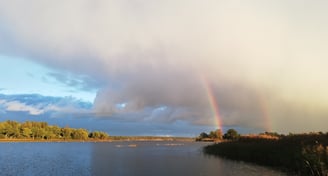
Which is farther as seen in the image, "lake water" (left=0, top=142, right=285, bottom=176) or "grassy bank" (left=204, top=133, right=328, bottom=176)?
"lake water" (left=0, top=142, right=285, bottom=176)

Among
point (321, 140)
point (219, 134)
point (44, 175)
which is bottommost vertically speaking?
point (44, 175)

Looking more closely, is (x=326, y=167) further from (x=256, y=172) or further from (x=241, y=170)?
(x=241, y=170)

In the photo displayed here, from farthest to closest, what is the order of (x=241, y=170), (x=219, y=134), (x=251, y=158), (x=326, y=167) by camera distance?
1. (x=219, y=134)
2. (x=251, y=158)
3. (x=241, y=170)
4. (x=326, y=167)

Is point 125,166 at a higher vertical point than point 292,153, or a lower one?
lower

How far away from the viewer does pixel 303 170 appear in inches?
1560

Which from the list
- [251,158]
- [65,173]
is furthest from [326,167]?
[65,173]

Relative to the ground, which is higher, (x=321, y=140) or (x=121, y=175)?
(x=321, y=140)

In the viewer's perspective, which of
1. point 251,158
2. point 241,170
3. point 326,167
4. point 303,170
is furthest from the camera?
point 251,158

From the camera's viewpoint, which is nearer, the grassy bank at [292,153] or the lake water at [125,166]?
the grassy bank at [292,153]

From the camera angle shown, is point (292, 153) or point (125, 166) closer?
point (292, 153)

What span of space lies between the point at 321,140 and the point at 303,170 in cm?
880

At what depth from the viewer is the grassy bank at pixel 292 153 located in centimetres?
3506

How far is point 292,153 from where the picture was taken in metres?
45.3

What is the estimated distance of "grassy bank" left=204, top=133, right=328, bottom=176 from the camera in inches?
1380
